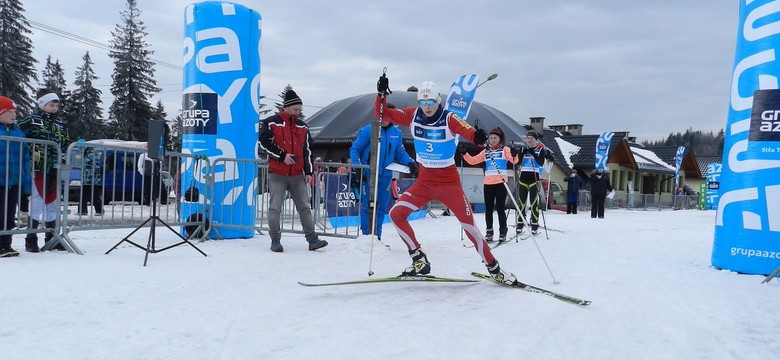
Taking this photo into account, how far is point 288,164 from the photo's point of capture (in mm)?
6801

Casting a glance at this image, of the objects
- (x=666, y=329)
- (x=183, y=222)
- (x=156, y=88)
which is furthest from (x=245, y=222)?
(x=156, y=88)

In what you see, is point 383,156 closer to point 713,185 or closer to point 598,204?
point 598,204

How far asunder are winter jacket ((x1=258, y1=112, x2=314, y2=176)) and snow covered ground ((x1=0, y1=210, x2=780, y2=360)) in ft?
3.78

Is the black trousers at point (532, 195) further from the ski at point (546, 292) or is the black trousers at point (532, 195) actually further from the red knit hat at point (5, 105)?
the red knit hat at point (5, 105)

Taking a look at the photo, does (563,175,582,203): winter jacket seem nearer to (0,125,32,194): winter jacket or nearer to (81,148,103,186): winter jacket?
(81,148,103,186): winter jacket

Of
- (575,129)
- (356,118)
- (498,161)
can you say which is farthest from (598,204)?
(575,129)

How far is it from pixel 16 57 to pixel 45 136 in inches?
1507

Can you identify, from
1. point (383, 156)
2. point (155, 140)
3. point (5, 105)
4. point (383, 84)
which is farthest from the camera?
point (383, 156)

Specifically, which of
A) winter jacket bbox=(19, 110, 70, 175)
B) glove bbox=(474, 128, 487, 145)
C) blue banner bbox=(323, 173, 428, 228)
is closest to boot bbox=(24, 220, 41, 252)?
Result: winter jacket bbox=(19, 110, 70, 175)

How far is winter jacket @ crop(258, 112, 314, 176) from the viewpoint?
6730 mm

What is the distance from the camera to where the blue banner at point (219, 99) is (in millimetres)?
8141

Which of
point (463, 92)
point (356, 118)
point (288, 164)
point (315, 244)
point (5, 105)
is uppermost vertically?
point (356, 118)

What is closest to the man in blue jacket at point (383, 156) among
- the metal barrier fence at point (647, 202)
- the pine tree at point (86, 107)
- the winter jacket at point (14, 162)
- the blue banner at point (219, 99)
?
the blue banner at point (219, 99)

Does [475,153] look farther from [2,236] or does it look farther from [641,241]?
[2,236]
